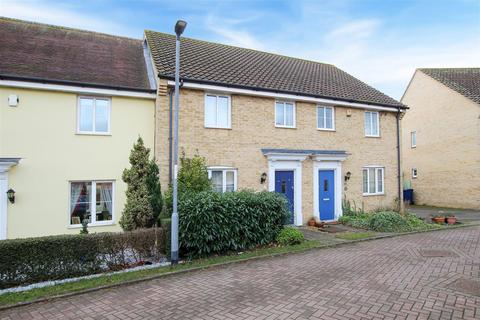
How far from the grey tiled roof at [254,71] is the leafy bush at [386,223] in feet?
17.8

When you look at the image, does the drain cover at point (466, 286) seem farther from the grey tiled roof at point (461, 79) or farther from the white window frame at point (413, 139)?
the white window frame at point (413, 139)

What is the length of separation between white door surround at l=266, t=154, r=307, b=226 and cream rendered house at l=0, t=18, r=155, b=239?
4.82 m

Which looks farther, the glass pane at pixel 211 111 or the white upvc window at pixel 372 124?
the white upvc window at pixel 372 124

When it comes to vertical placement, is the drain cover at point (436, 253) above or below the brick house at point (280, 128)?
below

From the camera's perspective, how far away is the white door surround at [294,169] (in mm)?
13172

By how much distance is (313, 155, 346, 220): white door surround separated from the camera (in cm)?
1422

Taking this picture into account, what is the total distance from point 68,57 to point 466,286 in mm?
14101

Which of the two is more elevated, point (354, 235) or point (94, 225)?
point (94, 225)

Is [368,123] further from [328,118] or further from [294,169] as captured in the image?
[294,169]

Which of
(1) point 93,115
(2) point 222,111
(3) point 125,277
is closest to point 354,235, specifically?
(2) point 222,111

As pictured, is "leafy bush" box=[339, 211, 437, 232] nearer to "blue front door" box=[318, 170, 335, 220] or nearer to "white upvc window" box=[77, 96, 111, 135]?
"blue front door" box=[318, 170, 335, 220]

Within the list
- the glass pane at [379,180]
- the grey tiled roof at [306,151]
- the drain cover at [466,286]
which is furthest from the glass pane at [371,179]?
the drain cover at [466,286]

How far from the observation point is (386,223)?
511 inches

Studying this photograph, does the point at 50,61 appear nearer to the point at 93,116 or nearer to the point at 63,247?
the point at 93,116
